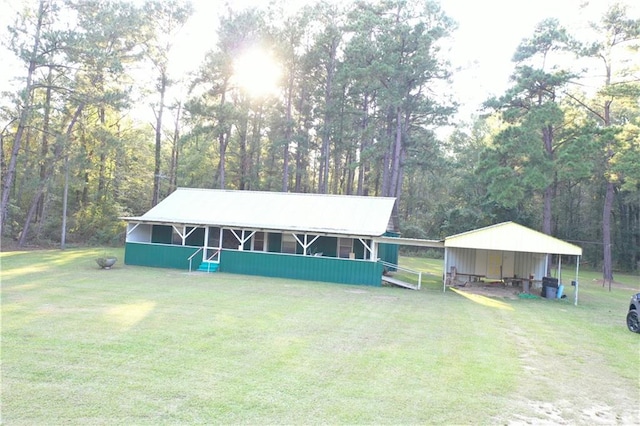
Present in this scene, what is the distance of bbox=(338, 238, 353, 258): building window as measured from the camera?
19812mm

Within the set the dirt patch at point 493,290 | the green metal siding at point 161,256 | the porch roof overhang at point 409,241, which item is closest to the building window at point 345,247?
the porch roof overhang at point 409,241

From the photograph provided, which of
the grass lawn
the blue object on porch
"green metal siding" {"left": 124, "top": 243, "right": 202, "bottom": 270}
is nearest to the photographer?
the grass lawn

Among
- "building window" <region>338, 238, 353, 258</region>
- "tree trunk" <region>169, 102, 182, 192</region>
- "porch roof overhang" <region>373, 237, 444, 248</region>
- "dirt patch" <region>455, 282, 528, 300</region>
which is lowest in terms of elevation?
"dirt patch" <region>455, 282, 528, 300</region>

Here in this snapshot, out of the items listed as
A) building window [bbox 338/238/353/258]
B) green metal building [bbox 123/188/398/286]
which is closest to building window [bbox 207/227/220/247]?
green metal building [bbox 123/188/398/286]

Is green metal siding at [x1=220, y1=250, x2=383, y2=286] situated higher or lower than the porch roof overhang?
lower

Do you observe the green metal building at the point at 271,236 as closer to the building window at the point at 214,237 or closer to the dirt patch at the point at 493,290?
the building window at the point at 214,237

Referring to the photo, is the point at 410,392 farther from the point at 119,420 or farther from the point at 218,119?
the point at 218,119

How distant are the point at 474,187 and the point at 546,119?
1665cm

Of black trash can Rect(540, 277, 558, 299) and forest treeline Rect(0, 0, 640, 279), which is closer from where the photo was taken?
black trash can Rect(540, 277, 558, 299)

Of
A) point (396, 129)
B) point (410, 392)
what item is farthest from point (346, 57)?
point (410, 392)

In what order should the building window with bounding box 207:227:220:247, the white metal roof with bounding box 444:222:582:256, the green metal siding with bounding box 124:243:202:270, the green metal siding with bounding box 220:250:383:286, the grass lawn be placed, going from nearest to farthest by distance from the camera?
1. the grass lawn
2. the white metal roof with bounding box 444:222:582:256
3. the green metal siding with bounding box 220:250:383:286
4. the green metal siding with bounding box 124:243:202:270
5. the building window with bounding box 207:227:220:247

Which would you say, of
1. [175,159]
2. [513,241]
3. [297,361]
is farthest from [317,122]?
[297,361]

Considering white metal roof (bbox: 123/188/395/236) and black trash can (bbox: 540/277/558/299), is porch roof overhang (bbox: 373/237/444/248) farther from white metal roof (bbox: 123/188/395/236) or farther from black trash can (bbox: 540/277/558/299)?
black trash can (bbox: 540/277/558/299)

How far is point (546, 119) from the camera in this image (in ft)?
70.9
